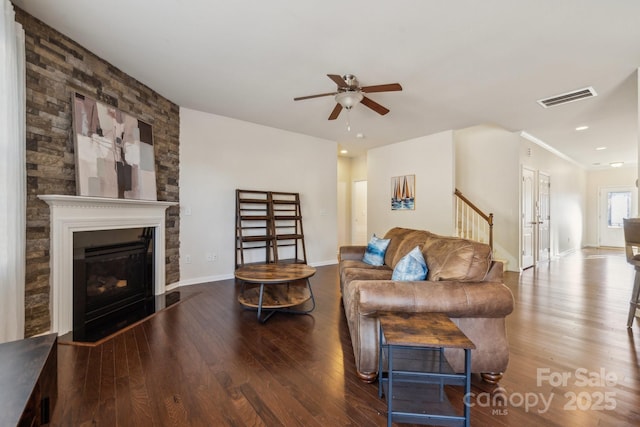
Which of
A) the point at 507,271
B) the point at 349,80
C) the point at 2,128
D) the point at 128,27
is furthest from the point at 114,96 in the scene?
the point at 507,271

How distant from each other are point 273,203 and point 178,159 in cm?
162

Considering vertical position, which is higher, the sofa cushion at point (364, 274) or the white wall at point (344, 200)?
the white wall at point (344, 200)

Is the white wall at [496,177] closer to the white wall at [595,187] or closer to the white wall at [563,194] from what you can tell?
the white wall at [563,194]

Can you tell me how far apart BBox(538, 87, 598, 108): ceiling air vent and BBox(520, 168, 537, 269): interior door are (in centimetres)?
185

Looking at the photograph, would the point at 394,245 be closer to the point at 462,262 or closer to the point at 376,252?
the point at 376,252

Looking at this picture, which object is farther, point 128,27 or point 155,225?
point 155,225

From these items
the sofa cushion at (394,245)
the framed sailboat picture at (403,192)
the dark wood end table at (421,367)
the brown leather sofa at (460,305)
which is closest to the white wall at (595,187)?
the framed sailboat picture at (403,192)

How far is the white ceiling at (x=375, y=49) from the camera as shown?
2.10m

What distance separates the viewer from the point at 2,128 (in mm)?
1901

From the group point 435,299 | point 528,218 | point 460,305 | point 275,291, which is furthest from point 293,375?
point 528,218

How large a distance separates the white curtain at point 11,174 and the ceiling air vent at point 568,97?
538 cm

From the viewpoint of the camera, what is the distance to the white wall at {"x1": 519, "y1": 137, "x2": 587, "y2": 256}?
5.86 m

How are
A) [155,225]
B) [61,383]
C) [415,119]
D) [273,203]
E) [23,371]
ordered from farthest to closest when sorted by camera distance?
1. [273,203]
2. [415,119]
3. [155,225]
4. [61,383]
5. [23,371]

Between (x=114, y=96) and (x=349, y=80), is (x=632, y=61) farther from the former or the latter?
(x=114, y=96)
